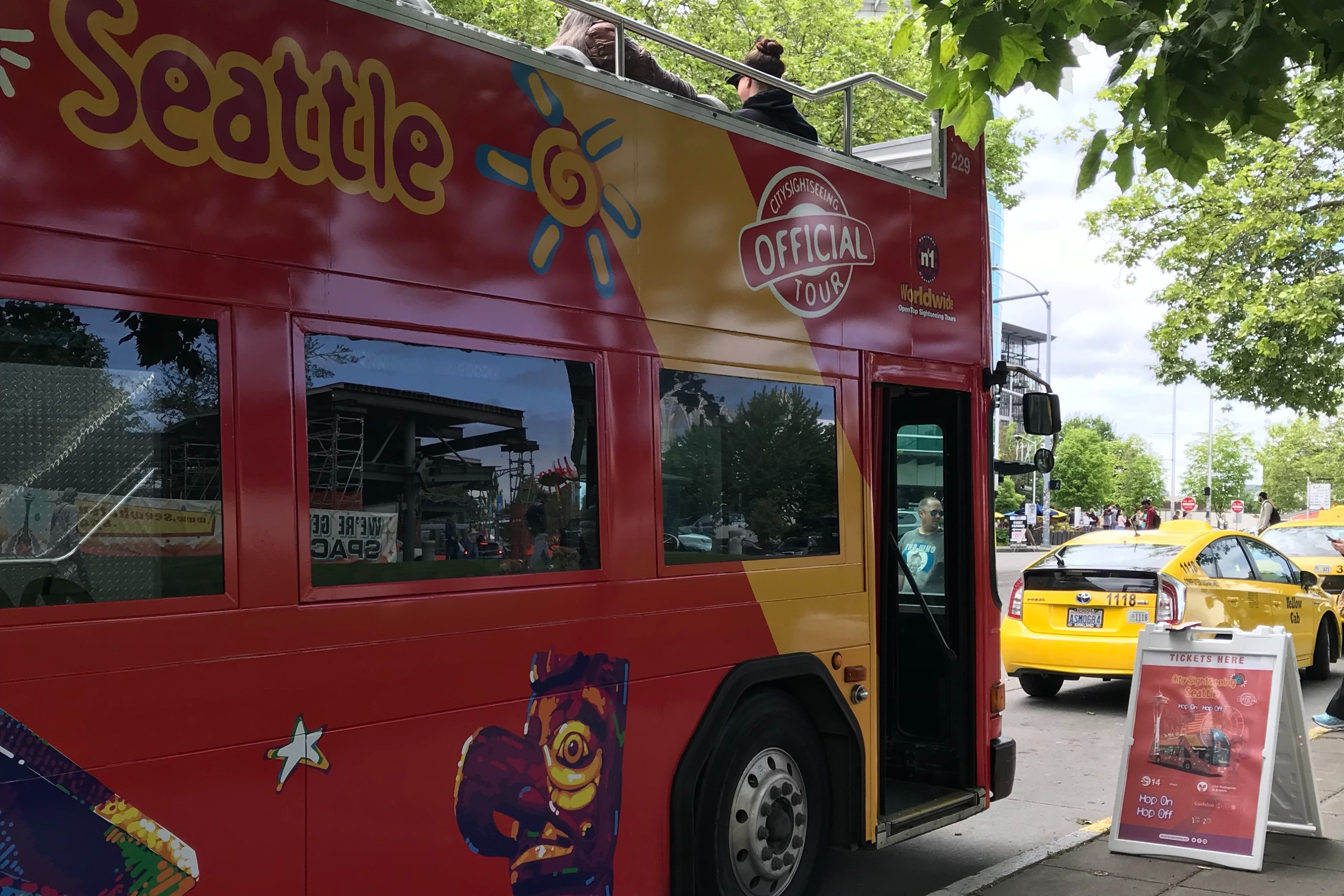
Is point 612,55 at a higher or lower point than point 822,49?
lower

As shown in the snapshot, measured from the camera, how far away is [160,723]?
3033 millimetres

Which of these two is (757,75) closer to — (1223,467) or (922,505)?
(922,505)

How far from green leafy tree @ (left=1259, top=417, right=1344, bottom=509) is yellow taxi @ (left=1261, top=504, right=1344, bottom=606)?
237 ft

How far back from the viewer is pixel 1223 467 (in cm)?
11481

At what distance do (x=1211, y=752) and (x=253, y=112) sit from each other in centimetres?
548

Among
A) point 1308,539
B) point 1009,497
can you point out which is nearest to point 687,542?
point 1308,539

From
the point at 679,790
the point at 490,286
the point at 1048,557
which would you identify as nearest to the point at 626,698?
the point at 679,790

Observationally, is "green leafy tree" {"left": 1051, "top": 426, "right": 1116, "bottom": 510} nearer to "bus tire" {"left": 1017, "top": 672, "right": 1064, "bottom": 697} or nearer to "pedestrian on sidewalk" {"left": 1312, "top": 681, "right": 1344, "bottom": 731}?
"bus tire" {"left": 1017, "top": 672, "right": 1064, "bottom": 697}

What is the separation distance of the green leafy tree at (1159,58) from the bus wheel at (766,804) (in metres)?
2.52

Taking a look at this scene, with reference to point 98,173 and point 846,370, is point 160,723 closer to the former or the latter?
point 98,173

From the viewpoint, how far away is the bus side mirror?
682 cm

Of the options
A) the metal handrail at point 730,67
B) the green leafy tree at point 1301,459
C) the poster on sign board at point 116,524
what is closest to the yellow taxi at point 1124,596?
the metal handrail at point 730,67

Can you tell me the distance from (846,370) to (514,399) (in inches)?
79.3

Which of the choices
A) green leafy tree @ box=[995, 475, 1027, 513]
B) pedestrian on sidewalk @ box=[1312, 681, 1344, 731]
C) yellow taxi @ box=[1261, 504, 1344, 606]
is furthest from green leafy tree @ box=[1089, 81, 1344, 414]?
green leafy tree @ box=[995, 475, 1027, 513]
